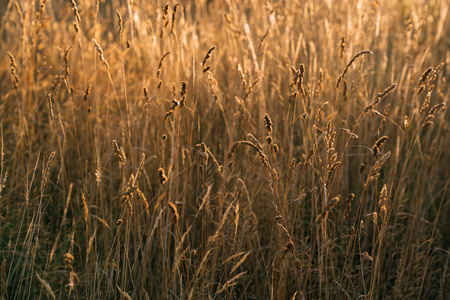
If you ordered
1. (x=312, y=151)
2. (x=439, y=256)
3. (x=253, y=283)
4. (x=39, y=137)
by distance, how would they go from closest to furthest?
(x=312, y=151) → (x=253, y=283) → (x=439, y=256) → (x=39, y=137)

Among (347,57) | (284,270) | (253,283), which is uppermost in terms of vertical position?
(347,57)

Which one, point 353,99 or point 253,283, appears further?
point 353,99

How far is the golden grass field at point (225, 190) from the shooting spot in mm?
1382

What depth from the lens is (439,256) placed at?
6.13 feet

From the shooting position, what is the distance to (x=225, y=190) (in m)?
1.66

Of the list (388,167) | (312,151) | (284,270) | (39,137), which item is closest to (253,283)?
(284,270)

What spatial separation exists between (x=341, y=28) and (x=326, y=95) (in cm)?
54

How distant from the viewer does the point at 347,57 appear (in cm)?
225

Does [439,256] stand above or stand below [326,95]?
below

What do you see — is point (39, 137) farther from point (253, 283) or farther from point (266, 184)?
point (253, 283)

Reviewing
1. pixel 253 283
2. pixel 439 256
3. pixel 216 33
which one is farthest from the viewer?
pixel 216 33

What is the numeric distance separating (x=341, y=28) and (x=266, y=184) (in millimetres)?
1224

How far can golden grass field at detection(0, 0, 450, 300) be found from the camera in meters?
1.38

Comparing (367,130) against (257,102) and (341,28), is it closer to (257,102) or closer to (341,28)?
(257,102)
